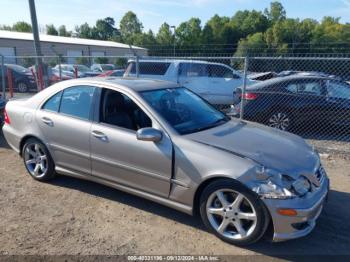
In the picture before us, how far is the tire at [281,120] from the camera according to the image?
8111 millimetres

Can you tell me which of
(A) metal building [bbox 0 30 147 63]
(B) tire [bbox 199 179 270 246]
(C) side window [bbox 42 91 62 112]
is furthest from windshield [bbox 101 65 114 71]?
(B) tire [bbox 199 179 270 246]

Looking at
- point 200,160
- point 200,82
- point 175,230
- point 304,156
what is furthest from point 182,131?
point 200,82

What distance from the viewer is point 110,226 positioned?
396cm

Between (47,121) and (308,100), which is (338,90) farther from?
(47,121)

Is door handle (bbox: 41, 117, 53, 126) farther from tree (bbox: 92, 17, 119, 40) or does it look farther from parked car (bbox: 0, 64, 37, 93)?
tree (bbox: 92, 17, 119, 40)

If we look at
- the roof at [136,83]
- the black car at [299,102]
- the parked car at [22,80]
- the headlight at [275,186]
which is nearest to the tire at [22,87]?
the parked car at [22,80]

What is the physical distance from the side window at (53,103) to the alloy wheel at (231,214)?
2531 mm

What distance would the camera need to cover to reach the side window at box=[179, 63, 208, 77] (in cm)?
1074

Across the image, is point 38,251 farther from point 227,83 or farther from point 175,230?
point 227,83

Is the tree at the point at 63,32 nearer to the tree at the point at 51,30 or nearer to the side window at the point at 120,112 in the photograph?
the tree at the point at 51,30

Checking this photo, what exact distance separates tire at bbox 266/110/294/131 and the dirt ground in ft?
10.1

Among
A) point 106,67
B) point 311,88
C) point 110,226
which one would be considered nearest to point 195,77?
point 311,88

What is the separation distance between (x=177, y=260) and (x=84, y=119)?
211 centimetres

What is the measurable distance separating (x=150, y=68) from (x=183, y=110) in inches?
269
